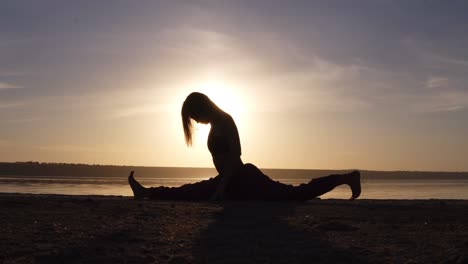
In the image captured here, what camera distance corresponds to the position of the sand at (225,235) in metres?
3.87

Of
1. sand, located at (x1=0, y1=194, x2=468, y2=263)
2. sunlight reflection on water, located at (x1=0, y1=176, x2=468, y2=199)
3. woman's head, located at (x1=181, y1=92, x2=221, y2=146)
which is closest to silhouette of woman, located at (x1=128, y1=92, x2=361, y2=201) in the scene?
woman's head, located at (x1=181, y1=92, x2=221, y2=146)

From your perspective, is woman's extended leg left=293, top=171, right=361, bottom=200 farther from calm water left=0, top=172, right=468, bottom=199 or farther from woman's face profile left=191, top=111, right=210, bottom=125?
calm water left=0, top=172, right=468, bottom=199

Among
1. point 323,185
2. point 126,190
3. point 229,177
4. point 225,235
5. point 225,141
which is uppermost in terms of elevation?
point 225,141

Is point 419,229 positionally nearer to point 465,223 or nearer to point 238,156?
point 465,223

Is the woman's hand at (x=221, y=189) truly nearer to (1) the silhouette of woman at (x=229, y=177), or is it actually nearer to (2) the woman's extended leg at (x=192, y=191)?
(1) the silhouette of woman at (x=229, y=177)

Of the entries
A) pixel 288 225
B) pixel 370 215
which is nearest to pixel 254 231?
pixel 288 225

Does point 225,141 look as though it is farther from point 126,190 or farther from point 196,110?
point 126,190

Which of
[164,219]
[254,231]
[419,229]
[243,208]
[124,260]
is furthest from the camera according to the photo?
[243,208]

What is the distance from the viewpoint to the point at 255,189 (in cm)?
924

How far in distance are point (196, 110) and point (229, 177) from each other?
45.7 inches

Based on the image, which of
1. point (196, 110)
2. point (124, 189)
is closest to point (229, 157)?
point (196, 110)

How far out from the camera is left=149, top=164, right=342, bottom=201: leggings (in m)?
9.03

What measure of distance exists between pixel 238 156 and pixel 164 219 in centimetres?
319

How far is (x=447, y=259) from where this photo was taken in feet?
12.5
